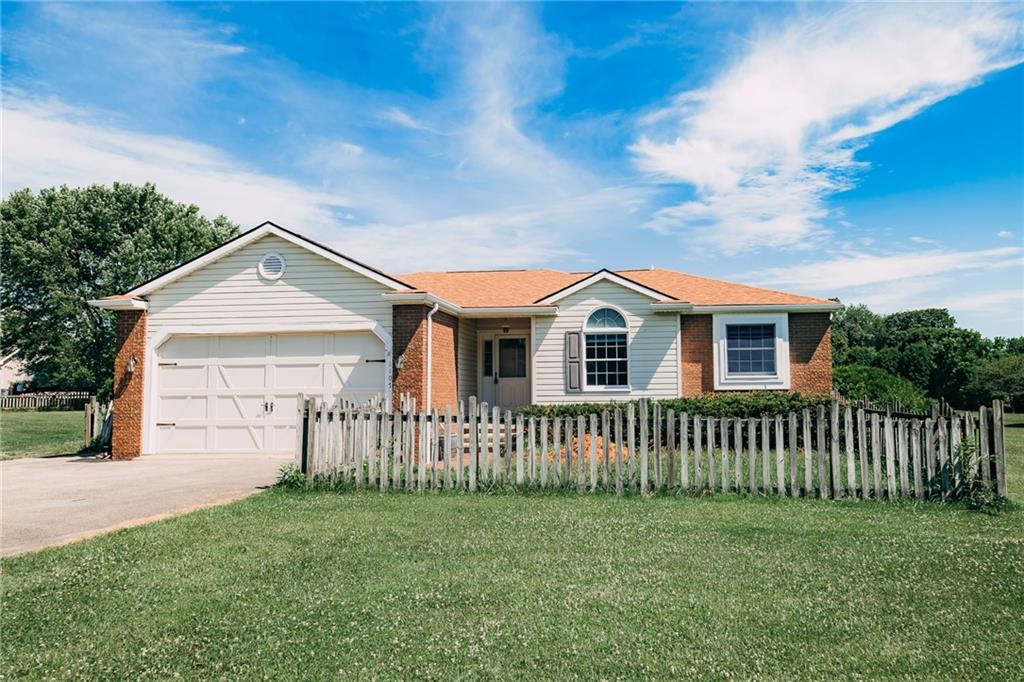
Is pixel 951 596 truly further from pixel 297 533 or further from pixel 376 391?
pixel 376 391

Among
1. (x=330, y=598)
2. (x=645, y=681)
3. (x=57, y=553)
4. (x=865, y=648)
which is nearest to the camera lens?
(x=645, y=681)

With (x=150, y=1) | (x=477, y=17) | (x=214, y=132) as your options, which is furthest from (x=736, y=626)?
(x=214, y=132)

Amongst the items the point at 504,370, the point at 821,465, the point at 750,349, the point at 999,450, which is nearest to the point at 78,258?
the point at 504,370

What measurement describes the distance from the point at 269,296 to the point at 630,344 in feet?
30.9

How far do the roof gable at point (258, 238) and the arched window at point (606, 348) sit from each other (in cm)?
566

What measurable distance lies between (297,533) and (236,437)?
389 inches

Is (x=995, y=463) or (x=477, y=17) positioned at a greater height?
(x=477, y=17)

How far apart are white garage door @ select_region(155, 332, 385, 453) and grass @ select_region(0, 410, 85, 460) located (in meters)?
4.08

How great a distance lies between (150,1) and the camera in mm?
12195

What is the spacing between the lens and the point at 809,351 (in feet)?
61.4

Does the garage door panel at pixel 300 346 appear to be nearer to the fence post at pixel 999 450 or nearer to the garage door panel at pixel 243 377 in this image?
the garage door panel at pixel 243 377

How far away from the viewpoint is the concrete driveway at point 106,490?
8.04 meters

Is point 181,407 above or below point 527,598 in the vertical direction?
above

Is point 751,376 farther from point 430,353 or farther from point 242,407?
point 242,407
